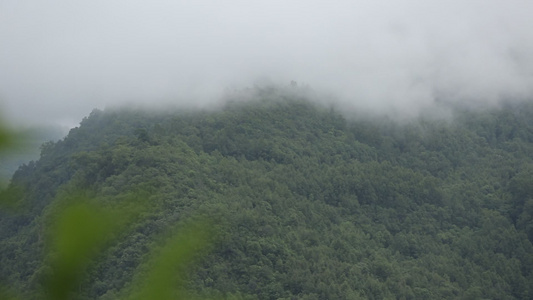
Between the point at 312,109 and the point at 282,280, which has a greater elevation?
the point at 312,109

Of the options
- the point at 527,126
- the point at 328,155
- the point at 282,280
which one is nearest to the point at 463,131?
the point at 527,126

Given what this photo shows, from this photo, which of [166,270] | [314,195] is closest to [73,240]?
[166,270]

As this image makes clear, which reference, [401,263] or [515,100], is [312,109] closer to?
[401,263]

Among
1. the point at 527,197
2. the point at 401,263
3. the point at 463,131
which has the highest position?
the point at 463,131

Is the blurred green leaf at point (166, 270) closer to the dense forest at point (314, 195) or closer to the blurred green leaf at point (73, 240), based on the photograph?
the blurred green leaf at point (73, 240)

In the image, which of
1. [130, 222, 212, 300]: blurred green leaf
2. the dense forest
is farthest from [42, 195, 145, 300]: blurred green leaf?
the dense forest

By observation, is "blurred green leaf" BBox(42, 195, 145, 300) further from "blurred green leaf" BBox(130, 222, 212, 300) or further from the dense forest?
the dense forest

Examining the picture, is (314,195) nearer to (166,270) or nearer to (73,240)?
(166,270)

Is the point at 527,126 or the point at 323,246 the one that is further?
the point at 527,126

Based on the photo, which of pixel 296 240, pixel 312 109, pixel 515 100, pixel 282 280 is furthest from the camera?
pixel 515 100

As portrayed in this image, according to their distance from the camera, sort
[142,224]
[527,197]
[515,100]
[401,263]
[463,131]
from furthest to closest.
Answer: [515,100], [463,131], [527,197], [401,263], [142,224]

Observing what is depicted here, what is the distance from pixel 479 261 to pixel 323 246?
7735mm

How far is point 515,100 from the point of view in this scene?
44781 millimetres

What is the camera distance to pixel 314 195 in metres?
31.0
